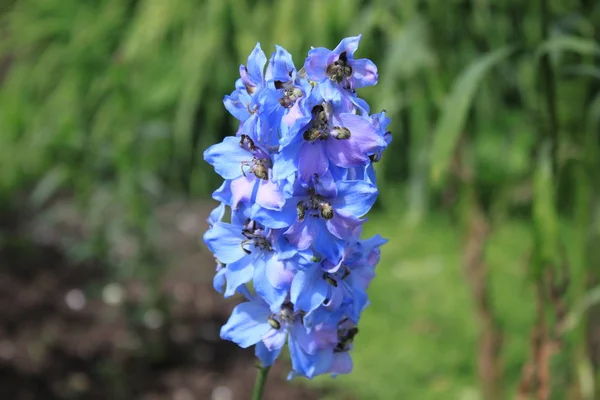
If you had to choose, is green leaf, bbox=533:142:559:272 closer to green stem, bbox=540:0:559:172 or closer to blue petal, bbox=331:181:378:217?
green stem, bbox=540:0:559:172

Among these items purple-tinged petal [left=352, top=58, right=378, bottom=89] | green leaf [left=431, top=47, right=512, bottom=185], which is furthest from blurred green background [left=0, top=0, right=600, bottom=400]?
purple-tinged petal [left=352, top=58, right=378, bottom=89]

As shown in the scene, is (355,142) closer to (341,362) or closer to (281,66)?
(281,66)

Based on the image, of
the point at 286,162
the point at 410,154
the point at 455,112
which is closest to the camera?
the point at 286,162

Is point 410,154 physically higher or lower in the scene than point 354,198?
higher

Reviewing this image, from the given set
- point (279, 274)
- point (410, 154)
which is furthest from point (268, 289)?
point (410, 154)

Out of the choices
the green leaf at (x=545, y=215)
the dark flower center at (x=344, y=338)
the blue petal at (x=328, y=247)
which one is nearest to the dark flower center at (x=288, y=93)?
the blue petal at (x=328, y=247)
